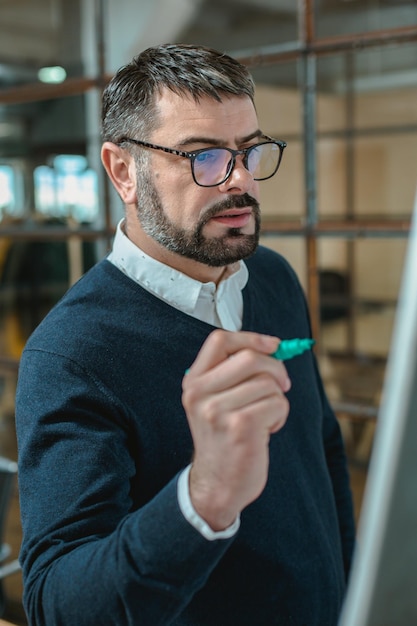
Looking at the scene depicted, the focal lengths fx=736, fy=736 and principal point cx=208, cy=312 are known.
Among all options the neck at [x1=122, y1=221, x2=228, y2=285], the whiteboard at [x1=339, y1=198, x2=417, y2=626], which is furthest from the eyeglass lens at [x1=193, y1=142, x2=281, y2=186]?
the whiteboard at [x1=339, y1=198, x2=417, y2=626]

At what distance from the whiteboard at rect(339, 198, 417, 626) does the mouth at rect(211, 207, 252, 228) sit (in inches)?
26.8

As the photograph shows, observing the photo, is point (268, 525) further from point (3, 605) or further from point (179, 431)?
point (3, 605)

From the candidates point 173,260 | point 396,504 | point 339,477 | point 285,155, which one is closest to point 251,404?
point 396,504

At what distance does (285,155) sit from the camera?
19.2ft

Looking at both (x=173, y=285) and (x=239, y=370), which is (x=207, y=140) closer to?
(x=173, y=285)

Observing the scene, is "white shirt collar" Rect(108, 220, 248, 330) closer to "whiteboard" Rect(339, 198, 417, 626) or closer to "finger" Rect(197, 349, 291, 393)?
"finger" Rect(197, 349, 291, 393)

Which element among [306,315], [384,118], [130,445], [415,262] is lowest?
[130,445]

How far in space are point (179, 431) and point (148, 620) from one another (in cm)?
30

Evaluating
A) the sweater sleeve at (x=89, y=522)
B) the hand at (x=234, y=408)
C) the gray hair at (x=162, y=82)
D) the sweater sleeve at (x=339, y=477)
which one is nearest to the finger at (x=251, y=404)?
the hand at (x=234, y=408)

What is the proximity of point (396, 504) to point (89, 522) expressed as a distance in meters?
0.55

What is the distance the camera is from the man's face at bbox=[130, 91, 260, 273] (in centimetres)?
99

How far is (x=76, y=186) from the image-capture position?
4852 mm

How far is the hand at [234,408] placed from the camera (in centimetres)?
60

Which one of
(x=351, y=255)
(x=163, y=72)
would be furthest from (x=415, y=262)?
(x=351, y=255)
